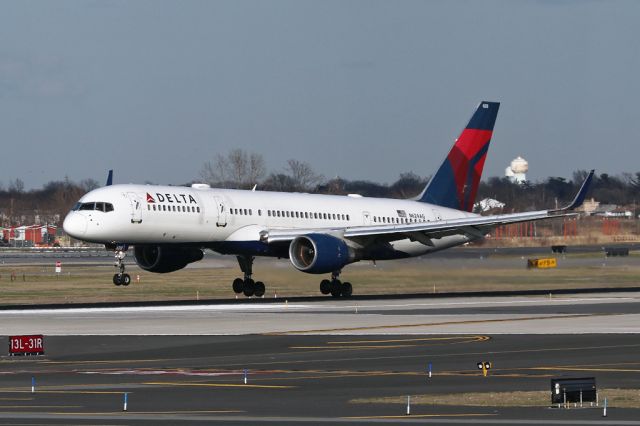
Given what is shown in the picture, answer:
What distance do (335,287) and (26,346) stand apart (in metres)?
28.4

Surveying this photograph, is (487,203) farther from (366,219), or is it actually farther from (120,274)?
(120,274)

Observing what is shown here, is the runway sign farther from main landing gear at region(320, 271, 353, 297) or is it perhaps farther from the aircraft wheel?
the aircraft wheel

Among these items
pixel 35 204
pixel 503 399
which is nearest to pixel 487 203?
pixel 35 204

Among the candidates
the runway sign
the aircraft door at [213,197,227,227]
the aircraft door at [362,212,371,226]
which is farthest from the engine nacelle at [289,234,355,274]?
the runway sign

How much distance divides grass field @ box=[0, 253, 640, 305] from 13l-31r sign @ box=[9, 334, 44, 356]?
2421 cm

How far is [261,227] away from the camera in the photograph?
198 feet

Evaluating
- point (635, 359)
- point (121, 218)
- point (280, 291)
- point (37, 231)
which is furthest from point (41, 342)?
point (37, 231)

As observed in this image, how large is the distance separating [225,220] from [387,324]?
1733 centimetres

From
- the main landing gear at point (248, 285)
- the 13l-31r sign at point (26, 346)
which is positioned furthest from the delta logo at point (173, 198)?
the 13l-31r sign at point (26, 346)

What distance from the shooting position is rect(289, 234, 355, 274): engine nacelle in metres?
57.2

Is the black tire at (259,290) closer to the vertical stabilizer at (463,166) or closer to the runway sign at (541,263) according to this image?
the vertical stabilizer at (463,166)

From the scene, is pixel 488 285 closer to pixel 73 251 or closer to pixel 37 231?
pixel 73 251

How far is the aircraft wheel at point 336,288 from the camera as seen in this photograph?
60.5 metres

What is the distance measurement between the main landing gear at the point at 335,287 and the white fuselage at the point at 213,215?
2318mm
